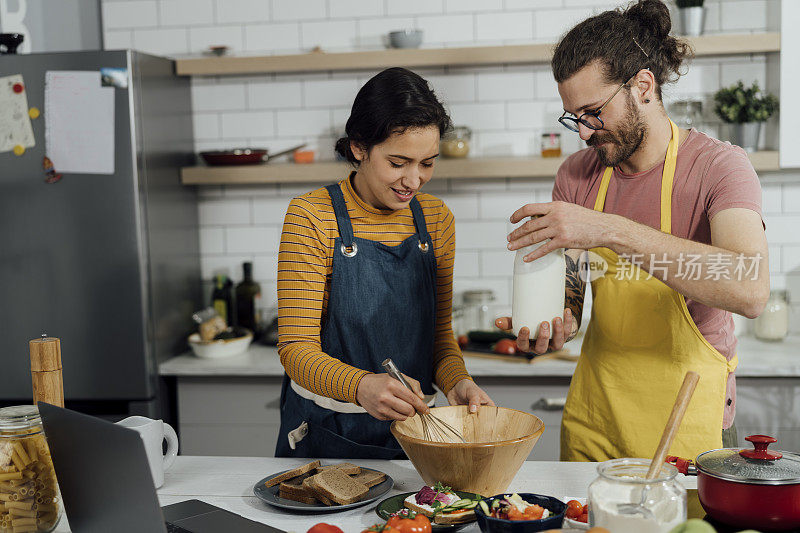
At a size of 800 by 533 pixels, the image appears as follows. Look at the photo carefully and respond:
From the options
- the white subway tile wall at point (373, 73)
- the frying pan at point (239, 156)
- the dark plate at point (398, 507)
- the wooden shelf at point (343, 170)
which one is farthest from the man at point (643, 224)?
the frying pan at point (239, 156)

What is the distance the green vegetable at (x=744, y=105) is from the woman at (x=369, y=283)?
165cm

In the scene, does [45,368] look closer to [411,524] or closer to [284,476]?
[284,476]

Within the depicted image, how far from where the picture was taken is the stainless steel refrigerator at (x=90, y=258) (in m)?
3.08

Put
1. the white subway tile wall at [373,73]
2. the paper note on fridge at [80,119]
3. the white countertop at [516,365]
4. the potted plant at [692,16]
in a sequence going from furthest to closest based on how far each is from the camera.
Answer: the white subway tile wall at [373,73]
the potted plant at [692,16]
the paper note on fridge at [80,119]
the white countertop at [516,365]

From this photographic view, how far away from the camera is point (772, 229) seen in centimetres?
341

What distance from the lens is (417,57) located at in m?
3.29

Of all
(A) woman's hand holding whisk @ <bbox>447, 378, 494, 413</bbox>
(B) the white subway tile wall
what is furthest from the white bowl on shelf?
(A) woman's hand holding whisk @ <bbox>447, 378, 494, 413</bbox>

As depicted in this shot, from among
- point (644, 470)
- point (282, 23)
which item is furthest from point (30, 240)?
point (644, 470)

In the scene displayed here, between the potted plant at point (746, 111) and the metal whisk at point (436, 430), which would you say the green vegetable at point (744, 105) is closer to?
the potted plant at point (746, 111)

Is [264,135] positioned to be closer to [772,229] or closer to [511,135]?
[511,135]

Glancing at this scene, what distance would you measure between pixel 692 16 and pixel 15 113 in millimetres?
2772

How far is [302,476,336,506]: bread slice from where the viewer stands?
1.50 metres

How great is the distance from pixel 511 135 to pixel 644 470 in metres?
2.43

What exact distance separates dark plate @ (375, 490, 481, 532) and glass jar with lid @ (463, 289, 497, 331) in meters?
1.99
